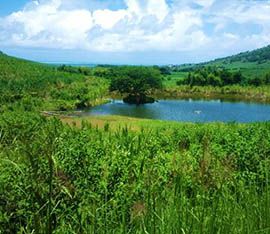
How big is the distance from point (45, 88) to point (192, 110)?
25035 mm

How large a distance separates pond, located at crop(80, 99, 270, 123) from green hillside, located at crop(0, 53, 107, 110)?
12.2 ft

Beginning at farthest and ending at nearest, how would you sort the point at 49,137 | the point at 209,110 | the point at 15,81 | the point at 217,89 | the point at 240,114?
1. the point at 217,89
2. the point at 15,81
3. the point at 209,110
4. the point at 240,114
5. the point at 49,137

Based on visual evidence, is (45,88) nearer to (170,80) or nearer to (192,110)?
(192,110)

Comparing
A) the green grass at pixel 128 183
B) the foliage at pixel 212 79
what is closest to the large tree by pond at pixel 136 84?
the foliage at pixel 212 79

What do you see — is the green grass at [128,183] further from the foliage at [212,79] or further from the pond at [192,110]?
the foliage at [212,79]

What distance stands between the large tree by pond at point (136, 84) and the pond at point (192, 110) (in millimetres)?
2738

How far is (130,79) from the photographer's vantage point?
3137 inches

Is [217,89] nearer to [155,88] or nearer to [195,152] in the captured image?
[155,88]

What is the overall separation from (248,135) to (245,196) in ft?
75.0

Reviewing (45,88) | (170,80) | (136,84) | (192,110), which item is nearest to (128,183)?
(192,110)

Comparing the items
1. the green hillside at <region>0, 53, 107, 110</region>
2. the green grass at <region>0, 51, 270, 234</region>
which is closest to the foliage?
the green hillside at <region>0, 53, 107, 110</region>

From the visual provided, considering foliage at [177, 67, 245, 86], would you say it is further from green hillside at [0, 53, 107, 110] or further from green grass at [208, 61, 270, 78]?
green hillside at [0, 53, 107, 110]

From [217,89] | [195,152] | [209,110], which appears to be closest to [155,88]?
[217,89]

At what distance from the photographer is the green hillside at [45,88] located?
64350 mm
